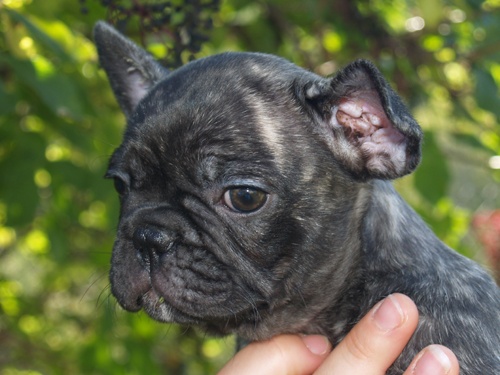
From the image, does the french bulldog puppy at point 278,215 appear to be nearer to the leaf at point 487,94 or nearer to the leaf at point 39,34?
the leaf at point 39,34

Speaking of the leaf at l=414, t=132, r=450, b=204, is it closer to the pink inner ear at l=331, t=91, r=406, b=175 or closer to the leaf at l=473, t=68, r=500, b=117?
the leaf at l=473, t=68, r=500, b=117

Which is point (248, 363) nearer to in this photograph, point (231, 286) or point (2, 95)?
point (231, 286)

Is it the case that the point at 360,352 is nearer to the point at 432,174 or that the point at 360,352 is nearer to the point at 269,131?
the point at 269,131

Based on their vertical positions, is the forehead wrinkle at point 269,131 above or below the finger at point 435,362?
above

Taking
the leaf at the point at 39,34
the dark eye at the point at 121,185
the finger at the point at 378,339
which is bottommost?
the finger at the point at 378,339

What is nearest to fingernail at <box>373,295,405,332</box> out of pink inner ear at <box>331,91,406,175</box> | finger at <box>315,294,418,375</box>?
finger at <box>315,294,418,375</box>

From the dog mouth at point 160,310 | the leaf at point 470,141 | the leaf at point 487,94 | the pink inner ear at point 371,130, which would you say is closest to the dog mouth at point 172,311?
the dog mouth at point 160,310

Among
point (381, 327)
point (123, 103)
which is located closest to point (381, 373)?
point (381, 327)
